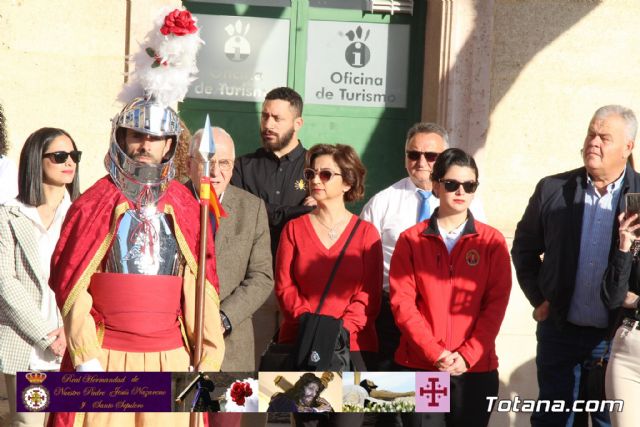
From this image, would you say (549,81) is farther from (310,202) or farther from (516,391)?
(310,202)

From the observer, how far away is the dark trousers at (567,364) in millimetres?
6773

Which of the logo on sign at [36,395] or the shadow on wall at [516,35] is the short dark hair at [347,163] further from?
the shadow on wall at [516,35]

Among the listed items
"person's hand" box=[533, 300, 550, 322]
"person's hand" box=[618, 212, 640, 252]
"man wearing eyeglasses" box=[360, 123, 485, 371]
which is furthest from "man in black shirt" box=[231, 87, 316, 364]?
"person's hand" box=[618, 212, 640, 252]

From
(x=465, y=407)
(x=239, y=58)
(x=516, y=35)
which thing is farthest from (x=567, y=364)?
(x=239, y=58)

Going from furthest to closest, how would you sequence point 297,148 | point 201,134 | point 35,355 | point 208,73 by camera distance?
1. point 208,73
2. point 297,148
3. point 35,355
4. point 201,134

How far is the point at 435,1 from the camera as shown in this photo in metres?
9.41

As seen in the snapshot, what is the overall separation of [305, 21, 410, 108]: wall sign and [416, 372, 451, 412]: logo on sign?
4.04 metres

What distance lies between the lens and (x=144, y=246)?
5297 millimetres

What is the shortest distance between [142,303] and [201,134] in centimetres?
76

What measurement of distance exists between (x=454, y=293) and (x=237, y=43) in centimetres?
367

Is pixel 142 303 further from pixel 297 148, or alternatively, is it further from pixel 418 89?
pixel 418 89

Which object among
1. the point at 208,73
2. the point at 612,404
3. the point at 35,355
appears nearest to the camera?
the point at 612,404

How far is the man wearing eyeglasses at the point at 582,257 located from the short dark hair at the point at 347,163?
3.59 feet

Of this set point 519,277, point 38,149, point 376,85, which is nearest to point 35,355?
point 38,149
